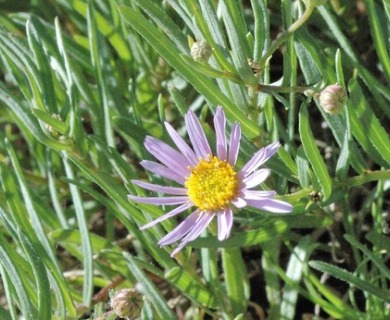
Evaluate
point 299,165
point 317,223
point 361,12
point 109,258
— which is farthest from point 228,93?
point 361,12

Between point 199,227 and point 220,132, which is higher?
point 220,132

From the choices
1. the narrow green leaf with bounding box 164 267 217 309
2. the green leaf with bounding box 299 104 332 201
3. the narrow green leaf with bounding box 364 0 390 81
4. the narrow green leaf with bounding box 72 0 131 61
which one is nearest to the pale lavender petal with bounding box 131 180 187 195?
the narrow green leaf with bounding box 164 267 217 309

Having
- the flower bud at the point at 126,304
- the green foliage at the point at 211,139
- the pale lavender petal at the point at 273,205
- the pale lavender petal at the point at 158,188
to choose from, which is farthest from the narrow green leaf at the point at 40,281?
the pale lavender petal at the point at 273,205

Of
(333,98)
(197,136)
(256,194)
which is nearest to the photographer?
(333,98)

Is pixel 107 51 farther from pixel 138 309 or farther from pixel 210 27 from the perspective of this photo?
pixel 138 309

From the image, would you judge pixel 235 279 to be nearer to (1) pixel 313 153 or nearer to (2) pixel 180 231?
(2) pixel 180 231

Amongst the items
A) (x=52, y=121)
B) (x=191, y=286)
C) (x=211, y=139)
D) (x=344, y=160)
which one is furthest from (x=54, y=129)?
(x=344, y=160)
